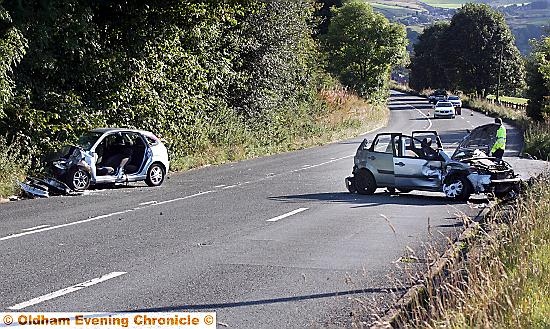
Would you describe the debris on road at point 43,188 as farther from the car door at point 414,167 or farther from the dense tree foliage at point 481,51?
the dense tree foliage at point 481,51

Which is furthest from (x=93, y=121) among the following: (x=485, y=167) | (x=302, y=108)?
(x=302, y=108)

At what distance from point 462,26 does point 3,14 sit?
95.8 m

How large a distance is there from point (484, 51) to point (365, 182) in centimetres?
9087

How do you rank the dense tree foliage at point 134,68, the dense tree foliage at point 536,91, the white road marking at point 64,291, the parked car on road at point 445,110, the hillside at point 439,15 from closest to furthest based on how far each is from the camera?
the white road marking at point 64,291 < the dense tree foliage at point 134,68 < the dense tree foliage at point 536,91 < the parked car on road at point 445,110 < the hillside at point 439,15

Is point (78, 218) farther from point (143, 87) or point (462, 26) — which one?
point (462, 26)

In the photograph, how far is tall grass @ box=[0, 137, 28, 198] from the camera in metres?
18.4

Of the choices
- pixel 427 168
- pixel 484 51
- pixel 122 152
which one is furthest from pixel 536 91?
pixel 484 51

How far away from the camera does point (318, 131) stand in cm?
4759

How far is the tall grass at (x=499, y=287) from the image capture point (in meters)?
6.14

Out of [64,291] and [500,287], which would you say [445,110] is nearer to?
[64,291]

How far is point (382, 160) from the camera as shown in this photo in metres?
19.2

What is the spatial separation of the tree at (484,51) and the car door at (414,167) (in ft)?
289

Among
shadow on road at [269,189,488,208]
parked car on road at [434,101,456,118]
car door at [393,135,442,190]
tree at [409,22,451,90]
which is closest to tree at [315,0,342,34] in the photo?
parked car on road at [434,101,456,118]

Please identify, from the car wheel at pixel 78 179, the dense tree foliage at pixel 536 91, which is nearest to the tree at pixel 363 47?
the dense tree foliage at pixel 536 91
